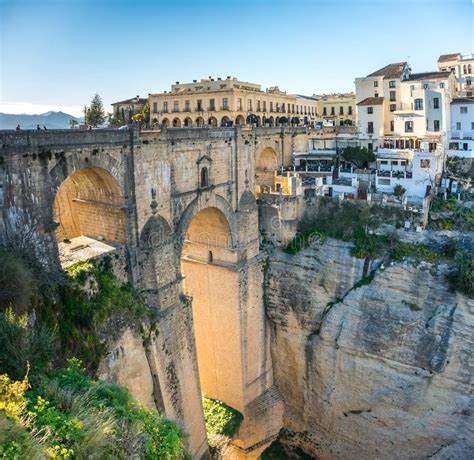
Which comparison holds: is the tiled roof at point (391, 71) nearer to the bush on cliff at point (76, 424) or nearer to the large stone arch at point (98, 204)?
the large stone arch at point (98, 204)

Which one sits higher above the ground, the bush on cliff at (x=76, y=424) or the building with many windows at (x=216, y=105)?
the building with many windows at (x=216, y=105)

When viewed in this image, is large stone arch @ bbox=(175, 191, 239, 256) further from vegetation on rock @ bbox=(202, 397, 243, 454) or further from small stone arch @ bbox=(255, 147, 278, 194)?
vegetation on rock @ bbox=(202, 397, 243, 454)

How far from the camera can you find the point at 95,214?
56.7 feet

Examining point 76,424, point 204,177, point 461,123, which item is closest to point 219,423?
point 204,177

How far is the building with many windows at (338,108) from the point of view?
46.6 meters

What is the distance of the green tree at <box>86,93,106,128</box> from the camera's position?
4294cm

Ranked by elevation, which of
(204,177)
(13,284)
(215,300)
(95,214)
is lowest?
(215,300)

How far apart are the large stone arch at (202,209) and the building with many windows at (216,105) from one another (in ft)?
55.1

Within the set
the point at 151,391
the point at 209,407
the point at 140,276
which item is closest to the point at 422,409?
the point at 209,407

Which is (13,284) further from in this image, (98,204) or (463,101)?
(463,101)

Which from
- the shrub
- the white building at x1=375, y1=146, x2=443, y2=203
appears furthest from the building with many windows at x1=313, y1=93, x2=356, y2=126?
the shrub

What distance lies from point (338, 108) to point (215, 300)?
103 feet

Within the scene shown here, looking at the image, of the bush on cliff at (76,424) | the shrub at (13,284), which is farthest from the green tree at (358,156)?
the bush on cliff at (76,424)

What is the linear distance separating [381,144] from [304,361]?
1613 cm
